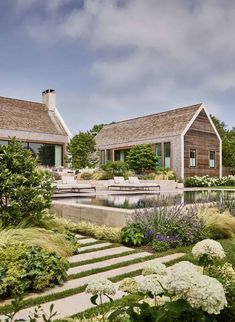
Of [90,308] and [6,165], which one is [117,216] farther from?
[90,308]

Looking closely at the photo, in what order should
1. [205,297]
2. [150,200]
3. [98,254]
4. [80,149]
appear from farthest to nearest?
[80,149], [150,200], [98,254], [205,297]

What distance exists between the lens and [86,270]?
515 cm

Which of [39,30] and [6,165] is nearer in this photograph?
[6,165]

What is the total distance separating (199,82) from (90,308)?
72.9ft

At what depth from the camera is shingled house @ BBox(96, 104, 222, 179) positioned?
101ft

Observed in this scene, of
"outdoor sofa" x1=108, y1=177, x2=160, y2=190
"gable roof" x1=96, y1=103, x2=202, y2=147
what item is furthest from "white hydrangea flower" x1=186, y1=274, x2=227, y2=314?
"gable roof" x1=96, y1=103, x2=202, y2=147

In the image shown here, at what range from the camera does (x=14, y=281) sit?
4.18 meters

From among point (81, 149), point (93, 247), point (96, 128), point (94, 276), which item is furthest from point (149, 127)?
point (94, 276)

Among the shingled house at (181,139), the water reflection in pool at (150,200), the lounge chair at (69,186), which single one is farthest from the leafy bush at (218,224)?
the shingled house at (181,139)

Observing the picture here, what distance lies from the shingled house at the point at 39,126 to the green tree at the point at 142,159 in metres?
6.59

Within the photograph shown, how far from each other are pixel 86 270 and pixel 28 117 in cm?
2544

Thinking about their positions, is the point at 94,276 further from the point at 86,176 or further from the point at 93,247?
the point at 86,176

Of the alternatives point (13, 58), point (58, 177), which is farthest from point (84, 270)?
point (58, 177)

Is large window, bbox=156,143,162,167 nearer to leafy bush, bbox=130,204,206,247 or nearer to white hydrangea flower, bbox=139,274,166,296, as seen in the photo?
leafy bush, bbox=130,204,206,247
